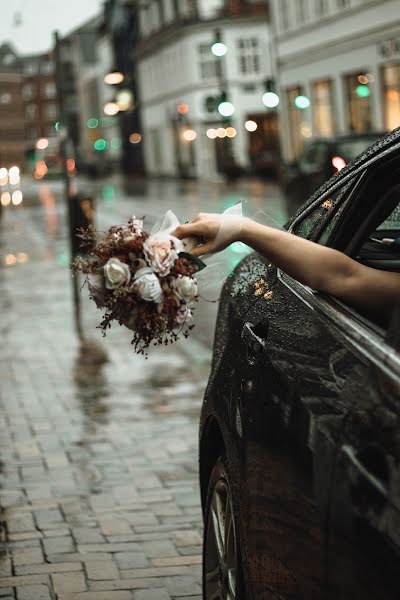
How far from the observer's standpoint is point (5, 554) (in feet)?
16.6

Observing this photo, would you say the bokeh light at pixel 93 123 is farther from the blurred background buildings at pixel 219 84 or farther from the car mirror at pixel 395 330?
the car mirror at pixel 395 330

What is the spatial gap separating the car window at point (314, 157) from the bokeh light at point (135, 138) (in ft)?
212

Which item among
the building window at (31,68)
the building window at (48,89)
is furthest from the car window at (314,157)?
the building window at (31,68)

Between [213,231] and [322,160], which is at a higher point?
[213,231]

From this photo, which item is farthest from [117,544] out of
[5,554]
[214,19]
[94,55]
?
[94,55]

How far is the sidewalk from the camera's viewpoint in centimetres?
481

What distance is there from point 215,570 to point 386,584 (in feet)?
5.98

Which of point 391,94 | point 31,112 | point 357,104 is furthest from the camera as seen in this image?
point 31,112

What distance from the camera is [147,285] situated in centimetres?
294

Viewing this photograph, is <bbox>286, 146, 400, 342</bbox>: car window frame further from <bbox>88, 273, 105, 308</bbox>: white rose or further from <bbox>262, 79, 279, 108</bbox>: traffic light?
<bbox>262, 79, 279, 108</bbox>: traffic light

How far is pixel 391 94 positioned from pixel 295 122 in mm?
10002

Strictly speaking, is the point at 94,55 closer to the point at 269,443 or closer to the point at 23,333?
the point at 23,333

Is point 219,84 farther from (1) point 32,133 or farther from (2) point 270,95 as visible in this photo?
(1) point 32,133

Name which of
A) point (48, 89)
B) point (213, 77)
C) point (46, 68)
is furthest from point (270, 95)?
point (46, 68)
